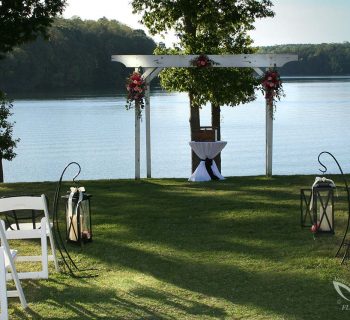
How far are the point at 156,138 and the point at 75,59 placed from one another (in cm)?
2816

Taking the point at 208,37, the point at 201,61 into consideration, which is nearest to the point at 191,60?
the point at 201,61

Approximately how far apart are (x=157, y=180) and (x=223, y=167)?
2700 centimetres

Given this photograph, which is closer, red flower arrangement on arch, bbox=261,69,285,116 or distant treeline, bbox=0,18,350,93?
red flower arrangement on arch, bbox=261,69,285,116

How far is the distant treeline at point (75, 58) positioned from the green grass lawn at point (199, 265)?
63.4 metres

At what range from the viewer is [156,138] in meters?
57.7

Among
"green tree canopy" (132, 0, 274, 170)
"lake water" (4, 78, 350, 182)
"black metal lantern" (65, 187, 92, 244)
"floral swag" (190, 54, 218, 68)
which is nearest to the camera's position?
"black metal lantern" (65, 187, 92, 244)

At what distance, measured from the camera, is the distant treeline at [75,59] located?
256 ft

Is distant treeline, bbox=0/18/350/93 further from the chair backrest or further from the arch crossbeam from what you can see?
the chair backrest

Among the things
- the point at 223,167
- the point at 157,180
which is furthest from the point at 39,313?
the point at 223,167

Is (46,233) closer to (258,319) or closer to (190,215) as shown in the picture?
(258,319)

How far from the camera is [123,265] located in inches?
356

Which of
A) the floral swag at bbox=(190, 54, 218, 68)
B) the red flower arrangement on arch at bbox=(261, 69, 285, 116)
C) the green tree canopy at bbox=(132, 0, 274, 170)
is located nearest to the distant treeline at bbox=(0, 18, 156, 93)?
the green tree canopy at bbox=(132, 0, 274, 170)

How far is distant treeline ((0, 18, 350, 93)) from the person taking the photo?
78000mm

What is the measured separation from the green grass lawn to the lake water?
2871 cm
